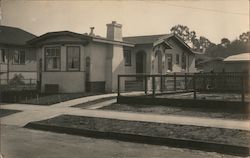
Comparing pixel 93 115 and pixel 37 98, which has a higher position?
pixel 37 98

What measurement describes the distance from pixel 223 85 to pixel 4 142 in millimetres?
12380

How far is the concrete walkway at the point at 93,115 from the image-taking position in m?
10.9

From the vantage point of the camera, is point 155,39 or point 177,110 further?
point 155,39

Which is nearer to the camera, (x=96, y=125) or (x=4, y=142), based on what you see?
(x=4, y=142)

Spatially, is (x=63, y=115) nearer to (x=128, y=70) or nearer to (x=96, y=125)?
(x=96, y=125)

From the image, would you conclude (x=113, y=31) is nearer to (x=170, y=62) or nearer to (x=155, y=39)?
(x=155, y=39)

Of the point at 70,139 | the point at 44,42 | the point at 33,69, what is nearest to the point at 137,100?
the point at 70,139

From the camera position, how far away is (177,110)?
13648 mm

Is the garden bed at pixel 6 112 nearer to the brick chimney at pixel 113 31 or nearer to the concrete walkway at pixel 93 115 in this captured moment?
the concrete walkway at pixel 93 115

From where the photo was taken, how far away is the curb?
8.18 metres

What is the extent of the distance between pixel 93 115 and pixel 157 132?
12.2 feet

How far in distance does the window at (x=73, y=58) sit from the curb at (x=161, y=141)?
30.0ft

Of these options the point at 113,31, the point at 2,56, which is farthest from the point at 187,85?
the point at 2,56

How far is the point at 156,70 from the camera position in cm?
2469
